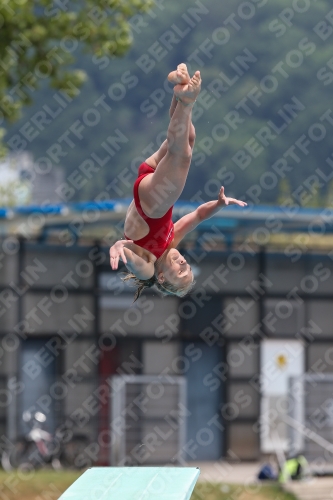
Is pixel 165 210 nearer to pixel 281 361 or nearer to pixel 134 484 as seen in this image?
pixel 134 484

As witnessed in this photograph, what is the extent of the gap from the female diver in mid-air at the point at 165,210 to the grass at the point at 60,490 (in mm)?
6904

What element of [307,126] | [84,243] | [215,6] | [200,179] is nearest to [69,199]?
[200,179]

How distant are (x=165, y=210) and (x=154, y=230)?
0.86 feet

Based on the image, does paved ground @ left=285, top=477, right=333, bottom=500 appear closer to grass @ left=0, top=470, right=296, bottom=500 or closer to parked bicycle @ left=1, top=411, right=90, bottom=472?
grass @ left=0, top=470, right=296, bottom=500

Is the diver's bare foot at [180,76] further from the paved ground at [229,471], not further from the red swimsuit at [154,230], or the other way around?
the paved ground at [229,471]

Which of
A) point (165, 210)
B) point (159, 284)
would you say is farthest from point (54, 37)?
point (165, 210)

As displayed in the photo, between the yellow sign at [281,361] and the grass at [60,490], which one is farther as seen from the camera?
the yellow sign at [281,361]

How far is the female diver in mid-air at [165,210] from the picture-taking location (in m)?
6.98

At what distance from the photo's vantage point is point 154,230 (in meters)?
7.53

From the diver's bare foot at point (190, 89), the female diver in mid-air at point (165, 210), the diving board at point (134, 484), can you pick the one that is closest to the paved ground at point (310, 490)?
the diving board at point (134, 484)

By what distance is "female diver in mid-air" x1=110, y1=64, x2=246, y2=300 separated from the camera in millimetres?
6977

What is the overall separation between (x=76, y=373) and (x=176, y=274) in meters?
10.5

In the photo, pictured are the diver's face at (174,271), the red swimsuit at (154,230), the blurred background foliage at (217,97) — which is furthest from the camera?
the blurred background foliage at (217,97)

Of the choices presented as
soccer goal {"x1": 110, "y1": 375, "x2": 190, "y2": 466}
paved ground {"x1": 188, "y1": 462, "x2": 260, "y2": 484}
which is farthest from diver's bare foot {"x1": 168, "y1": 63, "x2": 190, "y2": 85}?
soccer goal {"x1": 110, "y1": 375, "x2": 190, "y2": 466}
